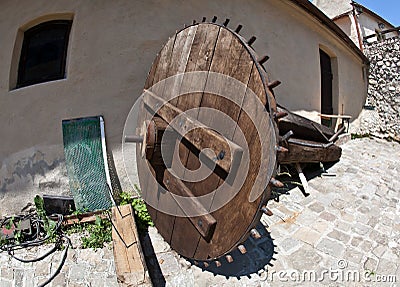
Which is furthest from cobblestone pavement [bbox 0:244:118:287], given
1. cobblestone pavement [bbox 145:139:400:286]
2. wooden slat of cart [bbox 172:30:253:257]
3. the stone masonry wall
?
the stone masonry wall

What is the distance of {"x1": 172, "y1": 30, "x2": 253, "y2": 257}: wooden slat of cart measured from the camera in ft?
5.14

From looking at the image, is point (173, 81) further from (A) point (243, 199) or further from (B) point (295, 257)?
(B) point (295, 257)

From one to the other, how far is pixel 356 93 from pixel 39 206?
856 centimetres

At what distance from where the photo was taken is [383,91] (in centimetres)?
808

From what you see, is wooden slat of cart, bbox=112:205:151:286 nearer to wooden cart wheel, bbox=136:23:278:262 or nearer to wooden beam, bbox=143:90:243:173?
wooden cart wheel, bbox=136:23:278:262

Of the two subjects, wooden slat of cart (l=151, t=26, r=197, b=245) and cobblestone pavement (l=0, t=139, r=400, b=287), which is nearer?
wooden slat of cart (l=151, t=26, r=197, b=245)

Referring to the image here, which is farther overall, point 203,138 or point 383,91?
point 383,91

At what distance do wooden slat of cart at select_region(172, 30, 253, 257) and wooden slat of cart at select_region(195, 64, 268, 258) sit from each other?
64 millimetres

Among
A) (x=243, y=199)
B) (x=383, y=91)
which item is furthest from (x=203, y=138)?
(x=383, y=91)

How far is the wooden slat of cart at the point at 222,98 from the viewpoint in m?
1.57

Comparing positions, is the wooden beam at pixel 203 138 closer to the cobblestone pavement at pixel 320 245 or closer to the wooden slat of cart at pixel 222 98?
the wooden slat of cart at pixel 222 98

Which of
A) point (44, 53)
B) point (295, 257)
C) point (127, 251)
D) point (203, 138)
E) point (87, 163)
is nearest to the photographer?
point (203, 138)

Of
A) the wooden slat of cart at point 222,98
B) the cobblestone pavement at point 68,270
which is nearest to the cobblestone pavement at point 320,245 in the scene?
the cobblestone pavement at point 68,270

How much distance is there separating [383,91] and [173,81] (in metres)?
8.40
